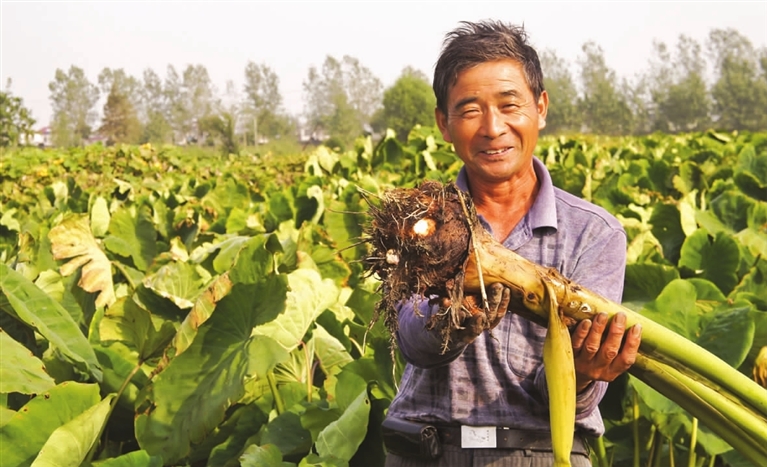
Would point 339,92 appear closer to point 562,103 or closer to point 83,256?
point 562,103

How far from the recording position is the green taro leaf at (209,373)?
2334 mm

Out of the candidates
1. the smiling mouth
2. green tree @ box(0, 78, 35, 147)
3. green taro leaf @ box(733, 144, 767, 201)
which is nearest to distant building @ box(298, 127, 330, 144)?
green tree @ box(0, 78, 35, 147)

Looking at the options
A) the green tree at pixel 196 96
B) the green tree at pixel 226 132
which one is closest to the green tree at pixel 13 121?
the green tree at pixel 226 132

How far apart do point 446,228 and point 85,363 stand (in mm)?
1548

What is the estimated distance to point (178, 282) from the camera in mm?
3086

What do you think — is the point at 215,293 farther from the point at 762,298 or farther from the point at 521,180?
the point at 762,298

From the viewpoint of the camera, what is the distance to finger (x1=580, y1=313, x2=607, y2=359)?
4.86ft

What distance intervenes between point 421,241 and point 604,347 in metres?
0.36

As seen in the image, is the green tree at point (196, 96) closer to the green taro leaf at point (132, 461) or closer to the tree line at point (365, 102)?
the tree line at point (365, 102)

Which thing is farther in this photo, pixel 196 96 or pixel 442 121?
pixel 196 96

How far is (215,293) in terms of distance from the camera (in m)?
2.32

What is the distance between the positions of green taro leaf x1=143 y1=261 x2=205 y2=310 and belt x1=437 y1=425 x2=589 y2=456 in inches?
54.7

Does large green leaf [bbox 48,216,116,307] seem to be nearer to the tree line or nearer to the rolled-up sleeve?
the rolled-up sleeve

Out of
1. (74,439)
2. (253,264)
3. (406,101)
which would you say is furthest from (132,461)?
(406,101)
